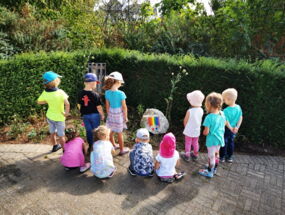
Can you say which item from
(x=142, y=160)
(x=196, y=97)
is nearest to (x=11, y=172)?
(x=142, y=160)

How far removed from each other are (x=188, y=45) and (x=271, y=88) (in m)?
5.74

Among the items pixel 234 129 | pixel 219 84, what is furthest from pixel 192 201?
pixel 219 84

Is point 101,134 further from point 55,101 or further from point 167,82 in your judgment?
point 167,82

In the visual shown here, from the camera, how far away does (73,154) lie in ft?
12.2

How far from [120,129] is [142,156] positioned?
2.87 feet

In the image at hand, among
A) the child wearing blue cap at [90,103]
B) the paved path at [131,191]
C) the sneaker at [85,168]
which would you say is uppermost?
the child wearing blue cap at [90,103]

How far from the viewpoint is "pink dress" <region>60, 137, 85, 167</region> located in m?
3.73

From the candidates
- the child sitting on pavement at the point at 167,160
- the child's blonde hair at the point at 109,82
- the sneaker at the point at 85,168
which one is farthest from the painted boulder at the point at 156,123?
the sneaker at the point at 85,168

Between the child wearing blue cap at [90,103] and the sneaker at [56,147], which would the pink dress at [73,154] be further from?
the sneaker at [56,147]

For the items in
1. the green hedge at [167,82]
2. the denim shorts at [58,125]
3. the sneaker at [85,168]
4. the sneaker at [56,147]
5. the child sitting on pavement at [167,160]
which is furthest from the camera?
the green hedge at [167,82]

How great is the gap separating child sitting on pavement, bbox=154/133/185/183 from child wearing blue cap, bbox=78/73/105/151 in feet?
4.44

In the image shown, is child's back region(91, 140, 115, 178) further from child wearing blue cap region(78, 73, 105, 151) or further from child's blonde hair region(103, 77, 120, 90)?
child's blonde hair region(103, 77, 120, 90)

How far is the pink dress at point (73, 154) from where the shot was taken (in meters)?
3.73

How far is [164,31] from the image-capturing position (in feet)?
34.8
